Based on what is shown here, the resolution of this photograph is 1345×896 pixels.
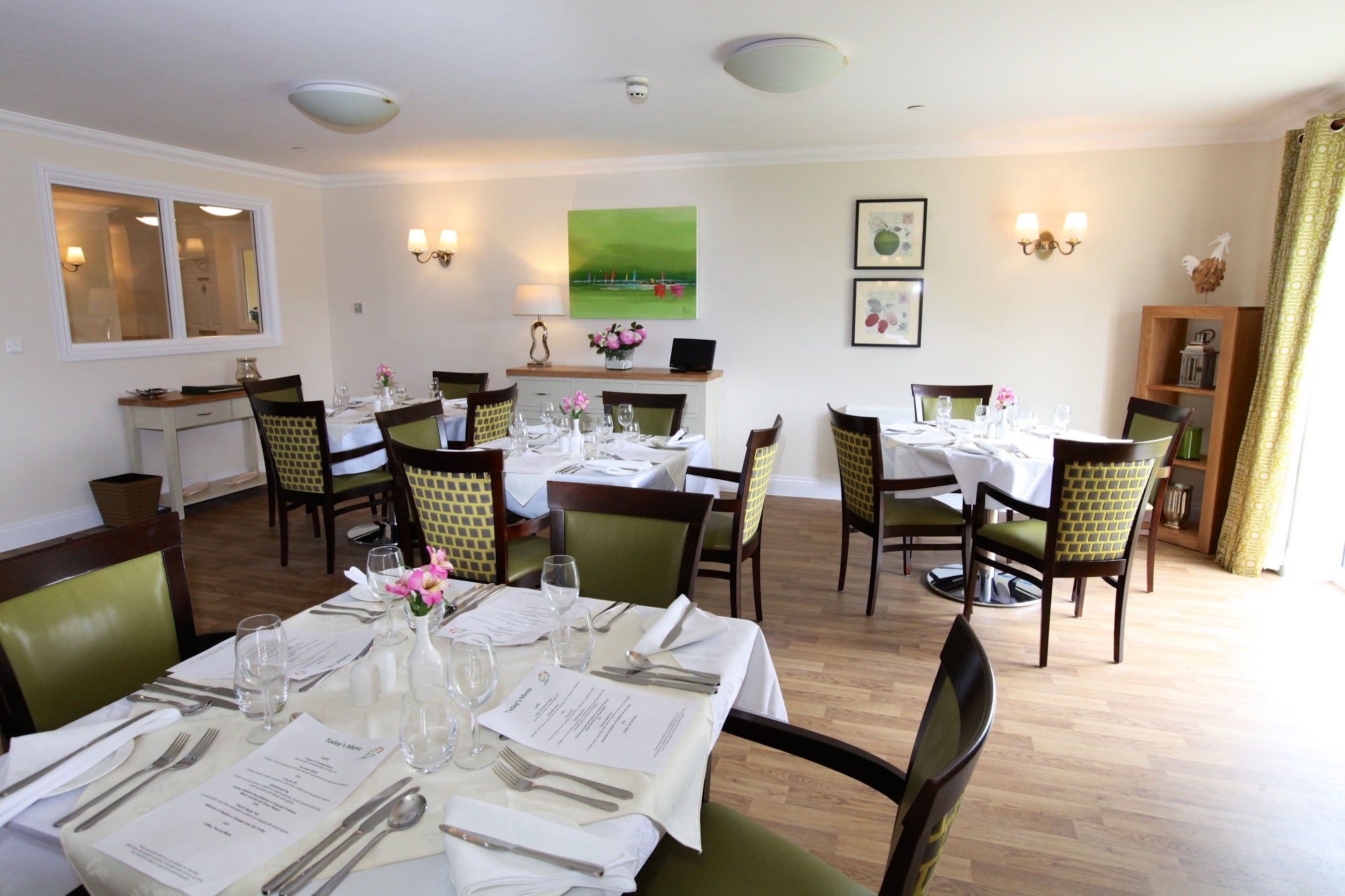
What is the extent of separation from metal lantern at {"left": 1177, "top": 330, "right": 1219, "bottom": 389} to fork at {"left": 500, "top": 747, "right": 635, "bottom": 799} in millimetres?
5050

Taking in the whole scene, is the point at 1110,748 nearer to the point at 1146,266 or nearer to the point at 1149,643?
the point at 1149,643

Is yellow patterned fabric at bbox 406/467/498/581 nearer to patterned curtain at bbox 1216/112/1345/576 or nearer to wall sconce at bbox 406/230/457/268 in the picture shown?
wall sconce at bbox 406/230/457/268

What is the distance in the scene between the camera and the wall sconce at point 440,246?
249 inches

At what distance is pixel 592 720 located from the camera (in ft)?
4.17

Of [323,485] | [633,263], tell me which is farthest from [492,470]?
[633,263]

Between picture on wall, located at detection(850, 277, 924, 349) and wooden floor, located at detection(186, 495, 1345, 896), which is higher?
picture on wall, located at detection(850, 277, 924, 349)

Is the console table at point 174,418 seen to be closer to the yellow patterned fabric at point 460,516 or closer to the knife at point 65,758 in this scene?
the yellow patterned fabric at point 460,516

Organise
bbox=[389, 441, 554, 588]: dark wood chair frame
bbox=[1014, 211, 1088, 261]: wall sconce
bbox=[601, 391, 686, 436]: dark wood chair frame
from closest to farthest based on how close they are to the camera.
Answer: bbox=[389, 441, 554, 588]: dark wood chair frame
bbox=[601, 391, 686, 436]: dark wood chair frame
bbox=[1014, 211, 1088, 261]: wall sconce

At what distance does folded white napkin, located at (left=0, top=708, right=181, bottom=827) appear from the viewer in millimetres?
1057

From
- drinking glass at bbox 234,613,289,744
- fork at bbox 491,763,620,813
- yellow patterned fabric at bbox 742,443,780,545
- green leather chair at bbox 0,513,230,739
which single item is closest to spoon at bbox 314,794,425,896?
fork at bbox 491,763,620,813

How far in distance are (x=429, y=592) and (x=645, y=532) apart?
0.84 meters

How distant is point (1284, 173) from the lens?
4.32m

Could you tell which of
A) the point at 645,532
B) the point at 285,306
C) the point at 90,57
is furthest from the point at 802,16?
the point at 285,306

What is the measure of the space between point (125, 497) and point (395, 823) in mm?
5037
